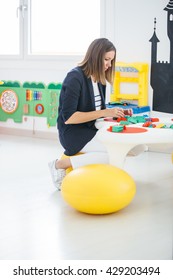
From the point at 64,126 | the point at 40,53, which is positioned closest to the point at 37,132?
the point at 40,53

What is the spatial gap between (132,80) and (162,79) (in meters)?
0.29

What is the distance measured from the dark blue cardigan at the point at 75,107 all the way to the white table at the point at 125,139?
0.68 ft

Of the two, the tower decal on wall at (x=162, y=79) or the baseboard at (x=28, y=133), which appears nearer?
the tower decal on wall at (x=162, y=79)

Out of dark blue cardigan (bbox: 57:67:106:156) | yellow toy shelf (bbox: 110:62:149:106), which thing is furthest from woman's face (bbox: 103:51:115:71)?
yellow toy shelf (bbox: 110:62:149:106)

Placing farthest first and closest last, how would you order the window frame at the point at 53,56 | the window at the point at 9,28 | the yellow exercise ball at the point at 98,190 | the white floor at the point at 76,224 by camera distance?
1. the window at the point at 9,28
2. the window frame at the point at 53,56
3. the yellow exercise ball at the point at 98,190
4. the white floor at the point at 76,224

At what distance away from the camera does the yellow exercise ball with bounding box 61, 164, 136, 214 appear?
8.57ft

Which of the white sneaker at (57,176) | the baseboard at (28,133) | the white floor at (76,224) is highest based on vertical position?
the white sneaker at (57,176)

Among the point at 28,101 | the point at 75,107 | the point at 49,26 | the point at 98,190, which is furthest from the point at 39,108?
the point at 98,190

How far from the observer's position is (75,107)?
3088mm

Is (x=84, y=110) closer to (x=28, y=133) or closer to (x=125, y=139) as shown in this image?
(x=125, y=139)

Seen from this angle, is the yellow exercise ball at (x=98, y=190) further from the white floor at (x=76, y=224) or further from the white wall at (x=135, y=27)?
the white wall at (x=135, y=27)

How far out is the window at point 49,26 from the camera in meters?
5.09

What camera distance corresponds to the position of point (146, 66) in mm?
4578

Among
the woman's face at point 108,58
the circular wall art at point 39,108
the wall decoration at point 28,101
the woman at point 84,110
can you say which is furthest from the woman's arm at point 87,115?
the circular wall art at point 39,108
